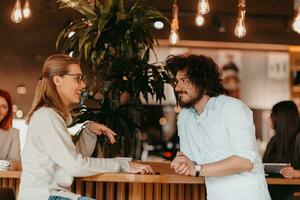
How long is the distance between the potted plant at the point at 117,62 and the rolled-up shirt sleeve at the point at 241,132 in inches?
54.7

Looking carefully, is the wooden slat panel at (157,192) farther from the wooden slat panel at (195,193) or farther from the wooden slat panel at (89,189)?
the wooden slat panel at (89,189)

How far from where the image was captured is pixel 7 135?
5.71 meters

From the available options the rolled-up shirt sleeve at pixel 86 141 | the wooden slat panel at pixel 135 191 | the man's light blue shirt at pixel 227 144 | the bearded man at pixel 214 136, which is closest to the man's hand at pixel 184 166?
the bearded man at pixel 214 136

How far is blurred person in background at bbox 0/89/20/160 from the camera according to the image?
5.65 m

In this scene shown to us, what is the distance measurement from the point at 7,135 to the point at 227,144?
10.4 ft

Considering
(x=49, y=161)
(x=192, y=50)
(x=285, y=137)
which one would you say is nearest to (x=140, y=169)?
(x=49, y=161)

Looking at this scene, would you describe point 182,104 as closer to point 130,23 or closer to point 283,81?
point 130,23

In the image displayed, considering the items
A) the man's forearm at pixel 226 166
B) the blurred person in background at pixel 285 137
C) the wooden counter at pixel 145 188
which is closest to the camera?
the man's forearm at pixel 226 166

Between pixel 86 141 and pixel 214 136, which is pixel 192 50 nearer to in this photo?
pixel 86 141

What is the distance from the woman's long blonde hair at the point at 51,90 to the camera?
10.7ft

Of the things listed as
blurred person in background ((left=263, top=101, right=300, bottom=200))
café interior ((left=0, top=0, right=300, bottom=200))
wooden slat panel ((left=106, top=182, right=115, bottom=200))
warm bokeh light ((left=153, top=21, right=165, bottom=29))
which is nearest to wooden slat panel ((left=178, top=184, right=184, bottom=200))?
wooden slat panel ((left=106, top=182, right=115, bottom=200))

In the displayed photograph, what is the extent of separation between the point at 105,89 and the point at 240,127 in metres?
1.65

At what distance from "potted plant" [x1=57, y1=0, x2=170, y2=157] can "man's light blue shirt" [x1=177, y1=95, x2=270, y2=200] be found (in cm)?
116

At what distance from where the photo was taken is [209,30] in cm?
857
